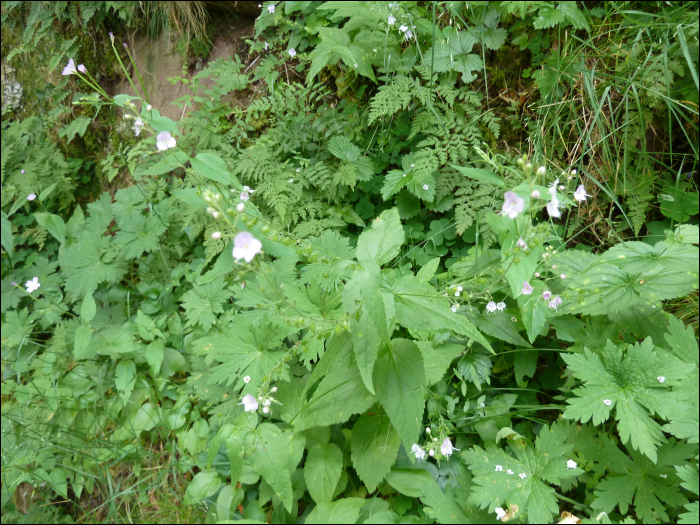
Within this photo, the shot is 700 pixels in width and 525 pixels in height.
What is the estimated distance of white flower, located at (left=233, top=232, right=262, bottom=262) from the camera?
4.58 feet

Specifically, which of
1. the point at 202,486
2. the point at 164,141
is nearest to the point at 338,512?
the point at 202,486

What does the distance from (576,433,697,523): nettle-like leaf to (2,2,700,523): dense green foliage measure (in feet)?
0.04

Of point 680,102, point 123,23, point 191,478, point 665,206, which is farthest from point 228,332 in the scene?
point 123,23

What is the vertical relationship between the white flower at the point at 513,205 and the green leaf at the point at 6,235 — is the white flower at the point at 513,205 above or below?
above

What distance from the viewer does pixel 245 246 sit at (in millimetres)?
1442

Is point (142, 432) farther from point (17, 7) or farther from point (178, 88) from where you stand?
point (17, 7)

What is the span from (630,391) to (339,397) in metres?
1.41

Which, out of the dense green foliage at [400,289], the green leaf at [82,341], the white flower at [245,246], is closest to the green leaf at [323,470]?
the dense green foliage at [400,289]

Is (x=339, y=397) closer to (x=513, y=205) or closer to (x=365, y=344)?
(x=365, y=344)

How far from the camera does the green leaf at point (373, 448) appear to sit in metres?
2.06

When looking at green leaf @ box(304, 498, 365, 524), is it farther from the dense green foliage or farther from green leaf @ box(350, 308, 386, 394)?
green leaf @ box(350, 308, 386, 394)

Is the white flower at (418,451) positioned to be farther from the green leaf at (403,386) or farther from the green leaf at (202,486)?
the green leaf at (202,486)

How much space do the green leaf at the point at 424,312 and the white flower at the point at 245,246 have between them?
0.65 m

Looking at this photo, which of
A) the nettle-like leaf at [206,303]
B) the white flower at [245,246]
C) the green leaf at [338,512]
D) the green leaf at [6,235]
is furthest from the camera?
the green leaf at [6,235]
